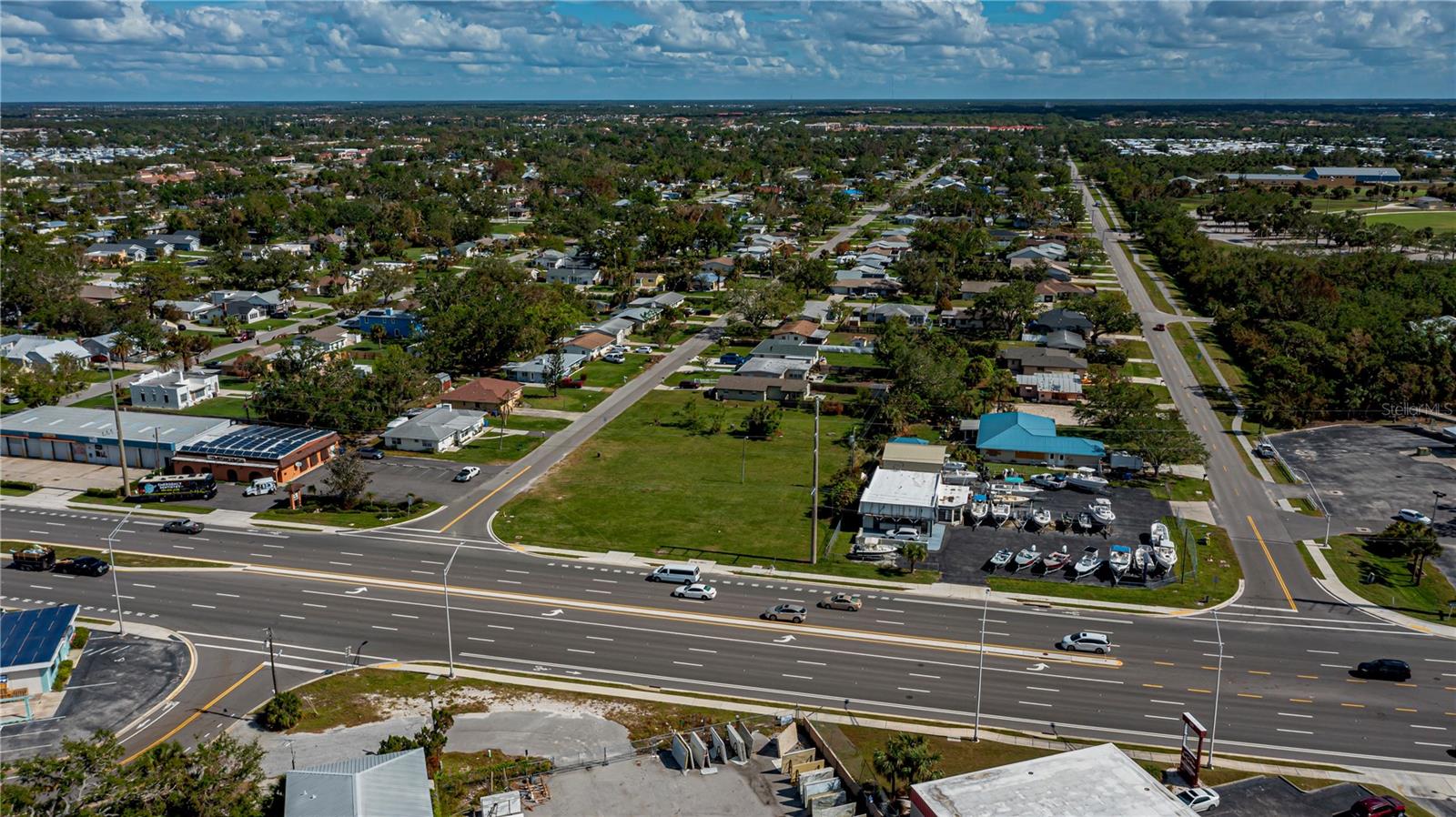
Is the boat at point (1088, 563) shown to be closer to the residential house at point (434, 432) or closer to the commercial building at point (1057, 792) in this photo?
the commercial building at point (1057, 792)

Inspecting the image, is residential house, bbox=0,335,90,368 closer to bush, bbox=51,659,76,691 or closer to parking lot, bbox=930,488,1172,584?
bush, bbox=51,659,76,691

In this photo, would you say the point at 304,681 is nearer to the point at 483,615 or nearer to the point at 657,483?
the point at 483,615

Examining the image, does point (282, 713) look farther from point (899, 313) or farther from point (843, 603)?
point (899, 313)

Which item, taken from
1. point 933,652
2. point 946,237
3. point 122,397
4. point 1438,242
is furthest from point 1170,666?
point 1438,242

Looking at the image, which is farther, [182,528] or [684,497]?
A: [684,497]

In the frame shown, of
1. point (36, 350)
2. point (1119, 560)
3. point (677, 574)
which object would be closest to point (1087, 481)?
point (1119, 560)

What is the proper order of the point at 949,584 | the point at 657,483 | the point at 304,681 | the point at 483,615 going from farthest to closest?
the point at 657,483
the point at 949,584
the point at 483,615
the point at 304,681
